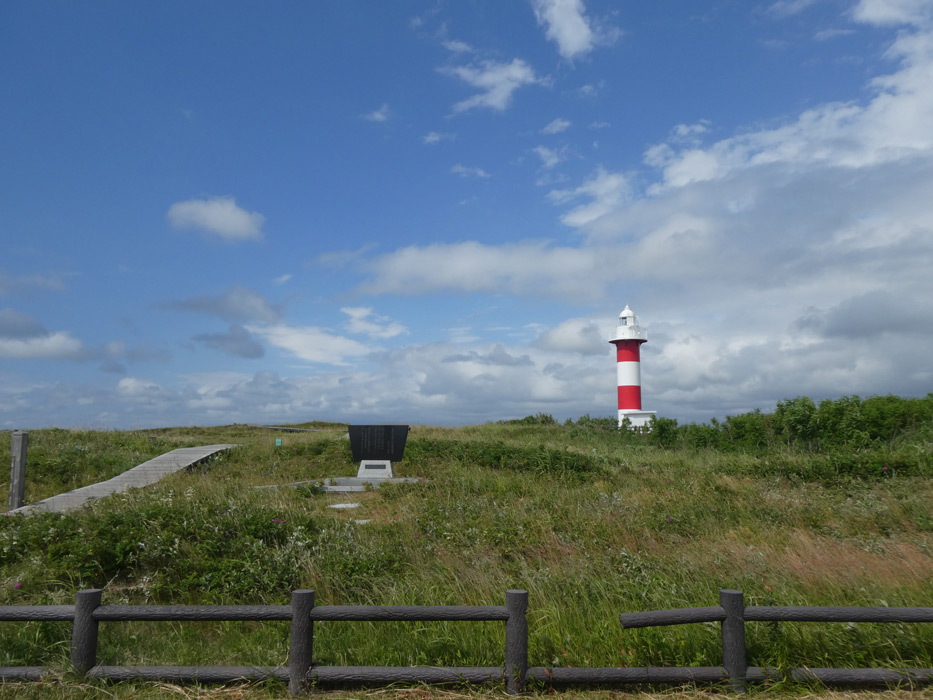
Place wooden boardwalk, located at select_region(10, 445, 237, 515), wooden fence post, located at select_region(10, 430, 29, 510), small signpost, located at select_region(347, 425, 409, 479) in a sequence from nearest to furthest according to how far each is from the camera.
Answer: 1. wooden boardwalk, located at select_region(10, 445, 237, 515)
2. wooden fence post, located at select_region(10, 430, 29, 510)
3. small signpost, located at select_region(347, 425, 409, 479)

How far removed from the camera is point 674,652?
17.3 ft

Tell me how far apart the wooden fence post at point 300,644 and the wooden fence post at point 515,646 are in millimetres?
1563

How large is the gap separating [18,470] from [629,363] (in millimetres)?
26039

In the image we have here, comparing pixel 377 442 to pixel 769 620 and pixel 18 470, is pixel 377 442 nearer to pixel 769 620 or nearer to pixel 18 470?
pixel 18 470

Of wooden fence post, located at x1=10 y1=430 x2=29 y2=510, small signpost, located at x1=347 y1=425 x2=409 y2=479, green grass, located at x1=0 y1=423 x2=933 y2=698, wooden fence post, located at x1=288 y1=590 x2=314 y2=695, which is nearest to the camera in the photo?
wooden fence post, located at x1=288 y1=590 x2=314 y2=695

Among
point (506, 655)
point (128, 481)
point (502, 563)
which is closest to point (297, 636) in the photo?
point (506, 655)

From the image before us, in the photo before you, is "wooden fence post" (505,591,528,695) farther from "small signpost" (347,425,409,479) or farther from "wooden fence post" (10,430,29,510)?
"small signpost" (347,425,409,479)

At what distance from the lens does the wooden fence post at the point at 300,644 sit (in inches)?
192

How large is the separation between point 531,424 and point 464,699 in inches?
1152

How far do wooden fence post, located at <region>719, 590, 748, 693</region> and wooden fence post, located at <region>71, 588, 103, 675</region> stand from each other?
5.10 meters

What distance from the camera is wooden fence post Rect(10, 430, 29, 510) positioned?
42.5 ft

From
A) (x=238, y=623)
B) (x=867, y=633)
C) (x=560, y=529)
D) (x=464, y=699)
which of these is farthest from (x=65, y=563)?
(x=867, y=633)

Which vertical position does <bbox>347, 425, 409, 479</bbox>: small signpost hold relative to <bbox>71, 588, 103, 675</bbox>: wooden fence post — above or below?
above

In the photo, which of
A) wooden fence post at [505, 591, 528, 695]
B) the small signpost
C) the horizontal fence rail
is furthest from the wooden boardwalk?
the horizontal fence rail
